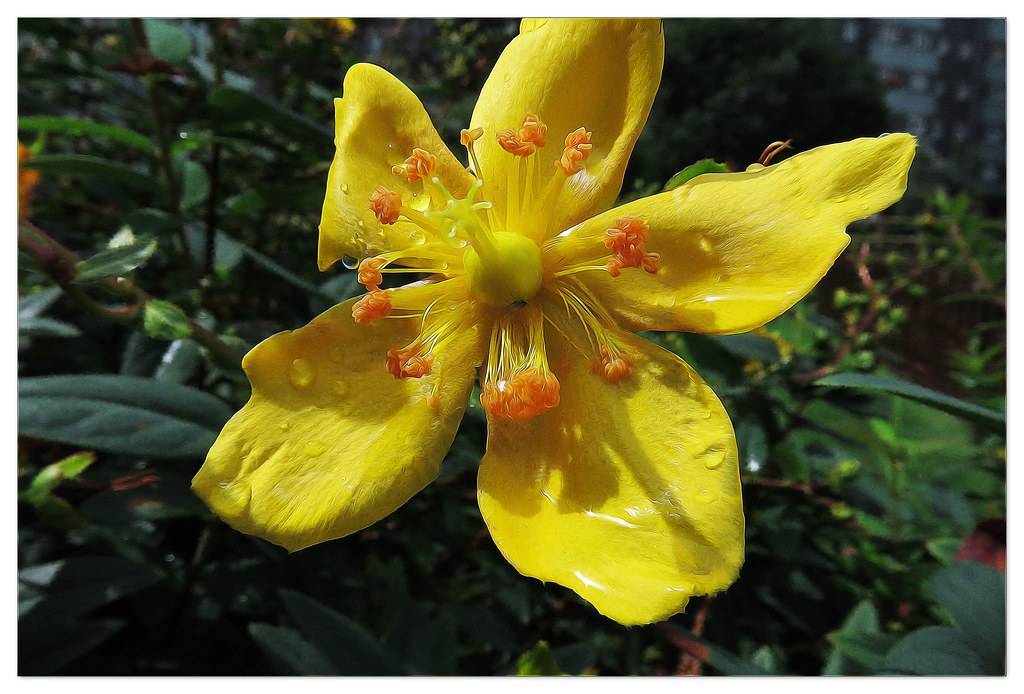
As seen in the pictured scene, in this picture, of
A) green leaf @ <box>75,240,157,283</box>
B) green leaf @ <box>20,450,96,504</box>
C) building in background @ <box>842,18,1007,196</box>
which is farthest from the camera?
building in background @ <box>842,18,1007,196</box>

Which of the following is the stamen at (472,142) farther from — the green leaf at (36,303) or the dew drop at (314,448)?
the green leaf at (36,303)

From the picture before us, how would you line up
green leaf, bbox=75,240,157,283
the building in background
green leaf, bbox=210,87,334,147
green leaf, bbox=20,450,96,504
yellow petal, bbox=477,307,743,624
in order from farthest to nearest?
1. the building in background
2. green leaf, bbox=210,87,334,147
3. green leaf, bbox=20,450,96,504
4. green leaf, bbox=75,240,157,283
5. yellow petal, bbox=477,307,743,624

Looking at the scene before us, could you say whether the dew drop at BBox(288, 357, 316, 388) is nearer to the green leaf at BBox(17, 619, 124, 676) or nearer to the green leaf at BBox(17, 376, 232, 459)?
the green leaf at BBox(17, 376, 232, 459)

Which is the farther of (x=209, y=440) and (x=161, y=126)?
(x=161, y=126)

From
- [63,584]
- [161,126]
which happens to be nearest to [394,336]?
[63,584]

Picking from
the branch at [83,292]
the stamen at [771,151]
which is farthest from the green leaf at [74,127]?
the stamen at [771,151]

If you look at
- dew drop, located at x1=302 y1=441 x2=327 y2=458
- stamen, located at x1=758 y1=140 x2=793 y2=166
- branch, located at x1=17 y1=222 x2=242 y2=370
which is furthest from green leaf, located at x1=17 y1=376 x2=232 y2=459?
stamen, located at x1=758 y1=140 x2=793 y2=166
